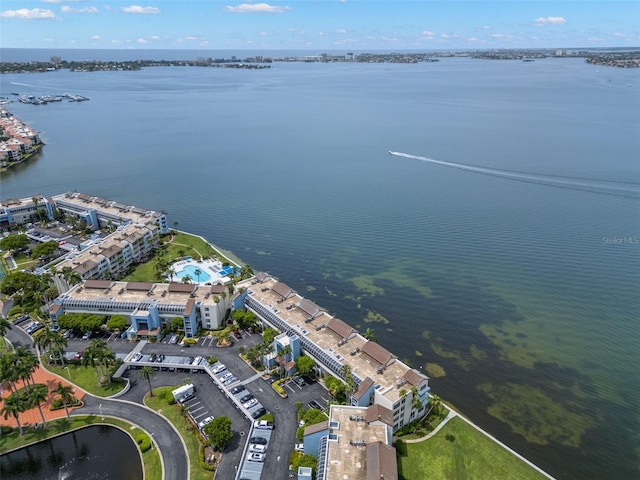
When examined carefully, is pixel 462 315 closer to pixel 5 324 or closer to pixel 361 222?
pixel 361 222

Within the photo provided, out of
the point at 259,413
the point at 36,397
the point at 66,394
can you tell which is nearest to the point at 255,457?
the point at 259,413

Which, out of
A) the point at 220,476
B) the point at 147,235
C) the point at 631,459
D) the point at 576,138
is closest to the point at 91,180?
the point at 147,235

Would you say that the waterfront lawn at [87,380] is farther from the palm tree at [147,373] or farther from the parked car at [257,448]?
the parked car at [257,448]

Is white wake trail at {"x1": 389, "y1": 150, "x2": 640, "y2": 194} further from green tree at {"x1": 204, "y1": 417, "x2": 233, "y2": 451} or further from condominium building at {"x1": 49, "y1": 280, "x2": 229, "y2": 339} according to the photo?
green tree at {"x1": 204, "y1": 417, "x2": 233, "y2": 451}

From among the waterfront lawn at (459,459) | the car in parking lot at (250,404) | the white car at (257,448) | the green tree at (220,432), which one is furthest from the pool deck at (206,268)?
the waterfront lawn at (459,459)

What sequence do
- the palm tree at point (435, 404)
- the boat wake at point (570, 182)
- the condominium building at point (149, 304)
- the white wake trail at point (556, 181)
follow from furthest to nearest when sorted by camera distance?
the white wake trail at point (556, 181) < the boat wake at point (570, 182) < the condominium building at point (149, 304) < the palm tree at point (435, 404)

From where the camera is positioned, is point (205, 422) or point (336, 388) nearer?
point (205, 422)

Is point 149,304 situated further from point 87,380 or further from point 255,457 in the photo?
point 255,457
